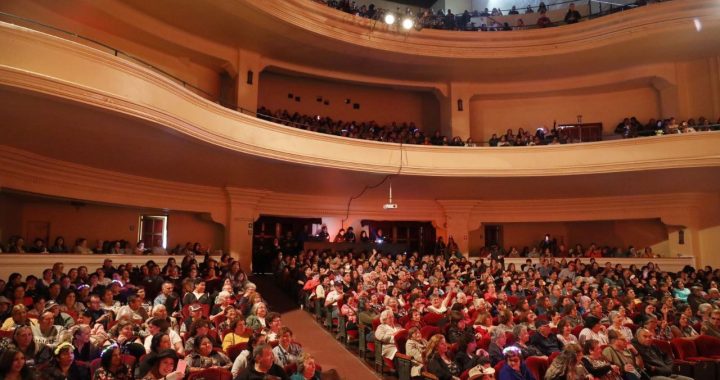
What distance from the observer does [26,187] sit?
29.2 feet

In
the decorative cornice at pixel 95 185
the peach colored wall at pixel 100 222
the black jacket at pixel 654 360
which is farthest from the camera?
the peach colored wall at pixel 100 222

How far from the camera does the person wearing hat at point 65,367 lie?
413cm

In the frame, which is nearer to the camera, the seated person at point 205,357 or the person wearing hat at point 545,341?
the seated person at point 205,357

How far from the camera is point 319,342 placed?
7867 millimetres

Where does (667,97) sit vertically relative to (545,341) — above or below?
above

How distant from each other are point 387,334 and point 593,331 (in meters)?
2.55

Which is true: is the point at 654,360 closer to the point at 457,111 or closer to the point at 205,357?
the point at 205,357

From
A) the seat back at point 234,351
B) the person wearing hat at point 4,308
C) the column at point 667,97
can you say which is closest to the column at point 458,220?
the column at point 667,97

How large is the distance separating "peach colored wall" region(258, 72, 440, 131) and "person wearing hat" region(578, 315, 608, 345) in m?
10.5

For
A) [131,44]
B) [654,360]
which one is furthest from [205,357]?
[131,44]

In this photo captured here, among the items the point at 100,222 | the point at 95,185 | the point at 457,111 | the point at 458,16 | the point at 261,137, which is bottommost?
the point at 100,222

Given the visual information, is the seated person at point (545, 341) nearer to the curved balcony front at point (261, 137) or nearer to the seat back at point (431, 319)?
the seat back at point (431, 319)

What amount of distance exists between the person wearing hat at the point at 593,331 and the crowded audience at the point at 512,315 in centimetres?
1

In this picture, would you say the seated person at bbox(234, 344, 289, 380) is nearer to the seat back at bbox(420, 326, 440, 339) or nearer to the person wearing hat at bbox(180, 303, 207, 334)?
the person wearing hat at bbox(180, 303, 207, 334)
